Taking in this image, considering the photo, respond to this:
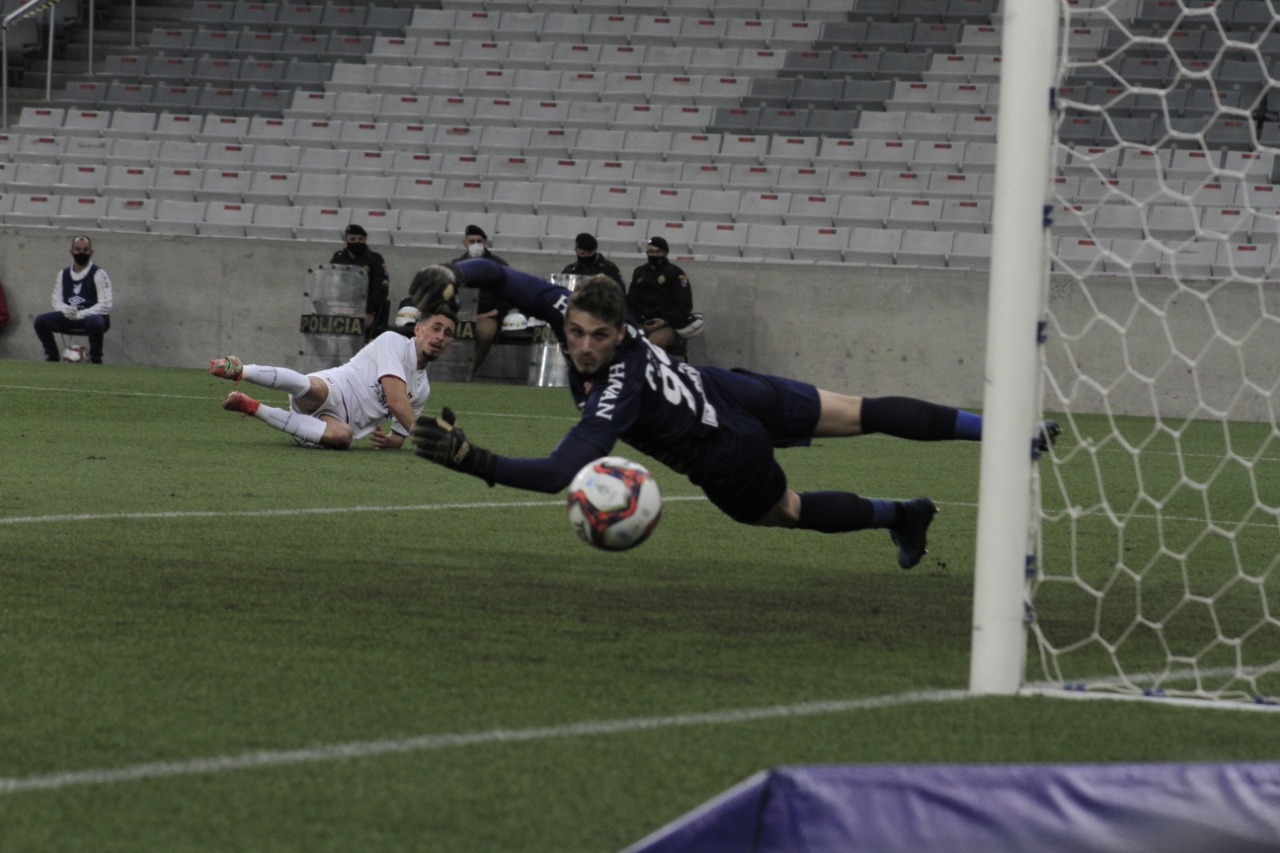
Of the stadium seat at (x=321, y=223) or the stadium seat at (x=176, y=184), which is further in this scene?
the stadium seat at (x=176, y=184)

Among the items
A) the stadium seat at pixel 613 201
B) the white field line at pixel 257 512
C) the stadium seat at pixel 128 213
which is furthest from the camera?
the stadium seat at pixel 128 213

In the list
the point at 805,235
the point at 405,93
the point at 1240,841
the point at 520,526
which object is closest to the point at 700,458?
the point at 520,526

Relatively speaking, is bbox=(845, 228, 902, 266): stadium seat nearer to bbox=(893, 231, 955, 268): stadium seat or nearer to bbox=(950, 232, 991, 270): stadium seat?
bbox=(893, 231, 955, 268): stadium seat

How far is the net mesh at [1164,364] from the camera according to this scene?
475 cm

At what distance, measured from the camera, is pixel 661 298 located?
18281 mm

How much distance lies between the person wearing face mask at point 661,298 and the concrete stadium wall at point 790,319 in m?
1.25

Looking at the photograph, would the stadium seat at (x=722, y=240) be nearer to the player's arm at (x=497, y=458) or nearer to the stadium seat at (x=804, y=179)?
the stadium seat at (x=804, y=179)

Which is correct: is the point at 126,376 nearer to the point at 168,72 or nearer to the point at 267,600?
the point at 168,72

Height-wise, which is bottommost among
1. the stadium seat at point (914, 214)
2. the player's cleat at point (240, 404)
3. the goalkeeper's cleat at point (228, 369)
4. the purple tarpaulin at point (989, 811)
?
the purple tarpaulin at point (989, 811)

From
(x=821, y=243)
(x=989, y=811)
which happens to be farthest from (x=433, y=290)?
(x=821, y=243)

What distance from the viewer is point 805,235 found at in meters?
20.1

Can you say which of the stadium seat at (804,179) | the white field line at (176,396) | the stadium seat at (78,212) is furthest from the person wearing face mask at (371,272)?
the stadium seat at (804,179)

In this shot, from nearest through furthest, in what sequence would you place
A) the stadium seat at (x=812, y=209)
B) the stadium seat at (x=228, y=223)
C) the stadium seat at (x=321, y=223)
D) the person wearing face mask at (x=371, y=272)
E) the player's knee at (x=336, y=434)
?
the player's knee at (x=336, y=434), the person wearing face mask at (x=371, y=272), the stadium seat at (x=812, y=209), the stadium seat at (x=321, y=223), the stadium seat at (x=228, y=223)

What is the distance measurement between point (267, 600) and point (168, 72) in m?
20.6
